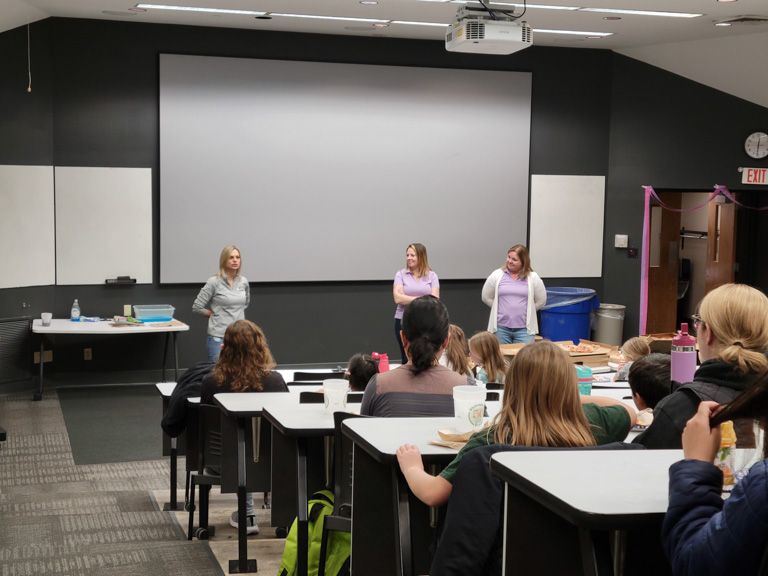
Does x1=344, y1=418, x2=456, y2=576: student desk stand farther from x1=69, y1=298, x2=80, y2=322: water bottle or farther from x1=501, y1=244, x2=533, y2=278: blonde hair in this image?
x1=69, y1=298, x2=80, y2=322: water bottle

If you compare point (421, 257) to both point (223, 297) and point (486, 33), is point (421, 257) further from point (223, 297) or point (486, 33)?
point (486, 33)

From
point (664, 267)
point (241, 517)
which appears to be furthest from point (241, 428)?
point (664, 267)

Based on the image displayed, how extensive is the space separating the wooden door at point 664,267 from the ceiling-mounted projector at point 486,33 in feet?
17.8

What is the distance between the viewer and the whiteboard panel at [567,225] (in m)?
9.47

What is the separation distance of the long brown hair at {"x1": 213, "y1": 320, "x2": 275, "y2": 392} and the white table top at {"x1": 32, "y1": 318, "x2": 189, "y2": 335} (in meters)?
3.66

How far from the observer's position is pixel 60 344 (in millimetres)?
8094

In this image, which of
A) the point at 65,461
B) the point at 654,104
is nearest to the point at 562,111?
the point at 654,104

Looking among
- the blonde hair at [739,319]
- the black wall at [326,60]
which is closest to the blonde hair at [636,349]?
the blonde hair at [739,319]

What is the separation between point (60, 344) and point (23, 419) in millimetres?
1293

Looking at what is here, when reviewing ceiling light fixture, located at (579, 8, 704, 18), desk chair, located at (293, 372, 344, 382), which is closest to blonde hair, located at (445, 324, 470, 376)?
desk chair, located at (293, 372, 344, 382)

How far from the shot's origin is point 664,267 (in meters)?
10.8

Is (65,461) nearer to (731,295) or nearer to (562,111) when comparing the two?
(731,295)

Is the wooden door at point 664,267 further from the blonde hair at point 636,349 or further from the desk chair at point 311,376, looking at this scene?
the desk chair at point 311,376

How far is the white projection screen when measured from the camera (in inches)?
330
